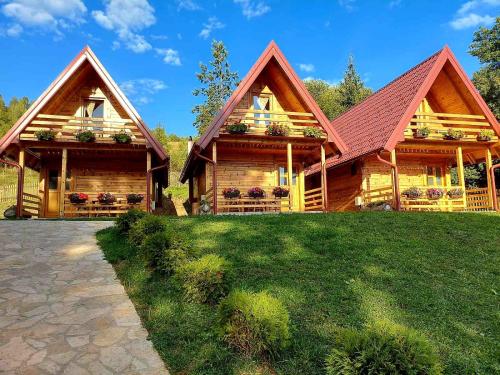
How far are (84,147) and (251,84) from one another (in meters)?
7.08

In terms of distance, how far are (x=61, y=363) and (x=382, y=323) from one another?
10.7ft

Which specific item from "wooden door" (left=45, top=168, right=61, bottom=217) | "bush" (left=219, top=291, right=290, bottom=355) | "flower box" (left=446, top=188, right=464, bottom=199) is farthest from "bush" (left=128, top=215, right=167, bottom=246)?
"flower box" (left=446, top=188, right=464, bottom=199)

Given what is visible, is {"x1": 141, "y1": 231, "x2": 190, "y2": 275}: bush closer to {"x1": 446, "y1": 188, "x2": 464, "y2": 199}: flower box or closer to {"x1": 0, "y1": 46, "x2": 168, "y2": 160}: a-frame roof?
{"x1": 0, "y1": 46, "x2": 168, "y2": 160}: a-frame roof

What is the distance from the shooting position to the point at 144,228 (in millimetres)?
8672

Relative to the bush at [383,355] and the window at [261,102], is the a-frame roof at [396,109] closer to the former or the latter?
the window at [261,102]

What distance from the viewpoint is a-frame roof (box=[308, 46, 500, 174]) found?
16172mm

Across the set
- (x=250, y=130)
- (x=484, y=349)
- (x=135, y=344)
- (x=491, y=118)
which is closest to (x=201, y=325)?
A: (x=135, y=344)

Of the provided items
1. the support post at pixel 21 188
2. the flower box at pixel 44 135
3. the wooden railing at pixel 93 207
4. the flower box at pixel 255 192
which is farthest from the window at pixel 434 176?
the support post at pixel 21 188

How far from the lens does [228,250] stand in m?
8.00

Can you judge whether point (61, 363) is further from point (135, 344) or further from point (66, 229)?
→ point (66, 229)

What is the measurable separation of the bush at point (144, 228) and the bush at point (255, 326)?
4445mm

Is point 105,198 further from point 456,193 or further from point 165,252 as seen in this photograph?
point 456,193

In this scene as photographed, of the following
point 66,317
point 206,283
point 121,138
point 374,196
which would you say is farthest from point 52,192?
point 206,283

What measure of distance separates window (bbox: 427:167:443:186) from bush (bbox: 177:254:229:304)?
17118 mm
